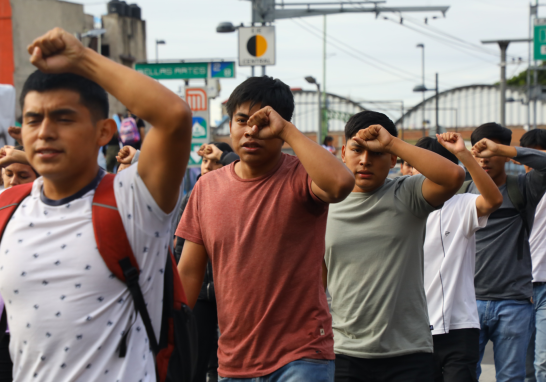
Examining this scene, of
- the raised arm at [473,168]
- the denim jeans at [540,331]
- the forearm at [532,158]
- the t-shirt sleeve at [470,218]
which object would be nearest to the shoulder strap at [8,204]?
the raised arm at [473,168]

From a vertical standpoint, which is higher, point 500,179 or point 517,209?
point 500,179

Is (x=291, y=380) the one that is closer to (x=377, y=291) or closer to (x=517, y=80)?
(x=377, y=291)

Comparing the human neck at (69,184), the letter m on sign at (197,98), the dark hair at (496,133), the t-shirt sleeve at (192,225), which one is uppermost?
the letter m on sign at (197,98)

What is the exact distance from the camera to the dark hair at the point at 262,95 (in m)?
3.24

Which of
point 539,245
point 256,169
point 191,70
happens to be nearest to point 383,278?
point 256,169

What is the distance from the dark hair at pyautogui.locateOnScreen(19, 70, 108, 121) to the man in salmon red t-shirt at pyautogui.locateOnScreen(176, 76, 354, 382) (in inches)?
36.0

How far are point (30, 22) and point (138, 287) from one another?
3032 cm

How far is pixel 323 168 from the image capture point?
2.87 metres

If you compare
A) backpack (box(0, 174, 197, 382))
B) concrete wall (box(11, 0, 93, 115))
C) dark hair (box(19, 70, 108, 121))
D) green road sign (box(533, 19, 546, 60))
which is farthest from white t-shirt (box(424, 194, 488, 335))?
concrete wall (box(11, 0, 93, 115))

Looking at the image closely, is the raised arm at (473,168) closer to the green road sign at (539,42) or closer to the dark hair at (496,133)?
the dark hair at (496,133)

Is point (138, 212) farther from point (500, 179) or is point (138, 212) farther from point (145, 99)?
point (500, 179)

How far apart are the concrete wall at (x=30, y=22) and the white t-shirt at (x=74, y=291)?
89.2ft

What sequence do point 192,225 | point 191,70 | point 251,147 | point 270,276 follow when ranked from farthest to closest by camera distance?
point 191,70 → point 192,225 → point 251,147 → point 270,276

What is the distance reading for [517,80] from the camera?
81812 millimetres
